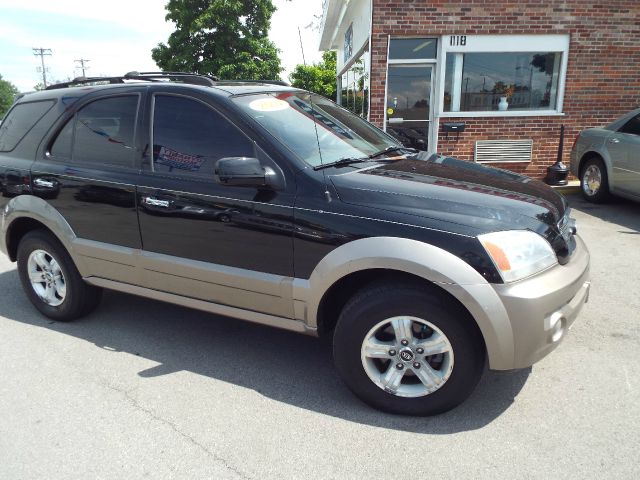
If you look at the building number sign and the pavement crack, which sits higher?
the building number sign

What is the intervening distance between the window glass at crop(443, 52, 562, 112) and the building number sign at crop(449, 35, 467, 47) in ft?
0.69

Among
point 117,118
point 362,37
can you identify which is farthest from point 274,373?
point 362,37

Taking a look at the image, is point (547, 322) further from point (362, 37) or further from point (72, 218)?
point (362, 37)

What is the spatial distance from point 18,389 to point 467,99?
28.6ft

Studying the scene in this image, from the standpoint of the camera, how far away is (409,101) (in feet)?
32.0

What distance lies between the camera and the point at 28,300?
477 centimetres

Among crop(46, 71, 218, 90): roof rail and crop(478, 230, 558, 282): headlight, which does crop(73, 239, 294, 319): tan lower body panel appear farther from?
crop(46, 71, 218, 90): roof rail

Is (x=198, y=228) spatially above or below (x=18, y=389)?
above

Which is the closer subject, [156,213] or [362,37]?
[156,213]

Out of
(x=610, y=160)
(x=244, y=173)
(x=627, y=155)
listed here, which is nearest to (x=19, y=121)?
(x=244, y=173)

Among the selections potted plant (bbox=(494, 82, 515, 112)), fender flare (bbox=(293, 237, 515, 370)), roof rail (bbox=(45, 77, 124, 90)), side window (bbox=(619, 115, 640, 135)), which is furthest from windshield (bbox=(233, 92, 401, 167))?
potted plant (bbox=(494, 82, 515, 112))

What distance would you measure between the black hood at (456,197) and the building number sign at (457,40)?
673cm

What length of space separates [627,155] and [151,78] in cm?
634

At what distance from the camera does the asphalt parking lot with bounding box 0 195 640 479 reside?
8.26 feet
